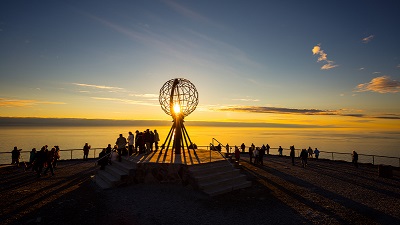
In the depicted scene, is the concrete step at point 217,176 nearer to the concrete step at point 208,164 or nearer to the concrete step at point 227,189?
the concrete step at point 208,164

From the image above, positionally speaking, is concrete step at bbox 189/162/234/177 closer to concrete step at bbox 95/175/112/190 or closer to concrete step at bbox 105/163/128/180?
concrete step at bbox 105/163/128/180

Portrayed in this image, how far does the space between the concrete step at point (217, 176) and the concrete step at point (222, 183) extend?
0.20 m

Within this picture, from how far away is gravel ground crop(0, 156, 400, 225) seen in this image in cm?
846

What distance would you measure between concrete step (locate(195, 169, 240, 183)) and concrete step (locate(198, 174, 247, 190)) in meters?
0.20

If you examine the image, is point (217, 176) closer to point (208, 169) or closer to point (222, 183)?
point (222, 183)

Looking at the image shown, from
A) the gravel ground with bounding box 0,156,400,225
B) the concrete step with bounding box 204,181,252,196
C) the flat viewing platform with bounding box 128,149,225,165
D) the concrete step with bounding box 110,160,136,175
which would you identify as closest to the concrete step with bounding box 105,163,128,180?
the concrete step with bounding box 110,160,136,175

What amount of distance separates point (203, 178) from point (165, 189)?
7.24 feet

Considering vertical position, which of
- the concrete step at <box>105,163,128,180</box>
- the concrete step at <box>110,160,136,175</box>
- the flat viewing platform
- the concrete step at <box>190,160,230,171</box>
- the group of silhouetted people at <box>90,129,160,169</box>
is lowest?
the concrete step at <box>105,163,128,180</box>

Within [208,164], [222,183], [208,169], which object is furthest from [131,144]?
[222,183]

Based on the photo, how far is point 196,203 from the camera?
33.6 feet

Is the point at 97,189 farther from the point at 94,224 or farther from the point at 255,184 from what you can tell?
the point at 255,184

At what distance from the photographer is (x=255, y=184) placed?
13719mm

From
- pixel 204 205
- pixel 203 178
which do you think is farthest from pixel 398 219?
pixel 203 178

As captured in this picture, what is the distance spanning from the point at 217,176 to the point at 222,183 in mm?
534
